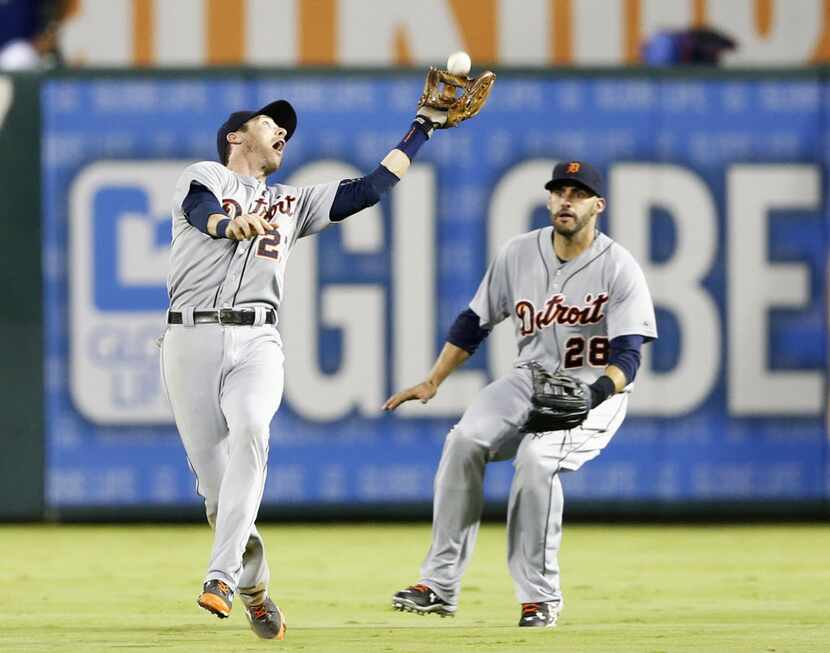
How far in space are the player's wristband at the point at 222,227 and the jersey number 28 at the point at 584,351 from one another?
163cm

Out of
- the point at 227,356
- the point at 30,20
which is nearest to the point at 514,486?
the point at 227,356

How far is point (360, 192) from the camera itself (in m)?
6.70

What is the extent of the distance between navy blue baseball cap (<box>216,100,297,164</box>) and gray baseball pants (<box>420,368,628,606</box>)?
4.18 feet

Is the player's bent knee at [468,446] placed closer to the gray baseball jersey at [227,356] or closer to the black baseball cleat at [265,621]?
the gray baseball jersey at [227,356]

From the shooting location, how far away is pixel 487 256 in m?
10.6

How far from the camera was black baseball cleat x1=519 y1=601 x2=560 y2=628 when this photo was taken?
6722 mm

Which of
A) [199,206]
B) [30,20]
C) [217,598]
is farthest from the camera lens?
[30,20]

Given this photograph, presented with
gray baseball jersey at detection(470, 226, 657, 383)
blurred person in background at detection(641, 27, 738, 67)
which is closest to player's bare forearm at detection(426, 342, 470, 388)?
gray baseball jersey at detection(470, 226, 657, 383)

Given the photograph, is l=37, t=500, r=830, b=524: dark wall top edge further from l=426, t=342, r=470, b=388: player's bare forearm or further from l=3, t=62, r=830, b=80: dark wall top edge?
l=426, t=342, r=470, b=388: player's bare forearm

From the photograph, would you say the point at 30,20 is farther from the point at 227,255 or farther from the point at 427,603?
the point at 427,603

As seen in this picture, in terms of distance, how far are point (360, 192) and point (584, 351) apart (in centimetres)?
115

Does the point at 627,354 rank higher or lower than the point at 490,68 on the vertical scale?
lower

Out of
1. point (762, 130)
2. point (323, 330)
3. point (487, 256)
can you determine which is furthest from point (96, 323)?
point (762, 130)

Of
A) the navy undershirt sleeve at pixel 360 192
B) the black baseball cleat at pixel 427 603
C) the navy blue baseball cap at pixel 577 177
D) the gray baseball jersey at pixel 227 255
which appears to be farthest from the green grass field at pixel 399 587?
the navy blue baseball cap at pixel 577 177
